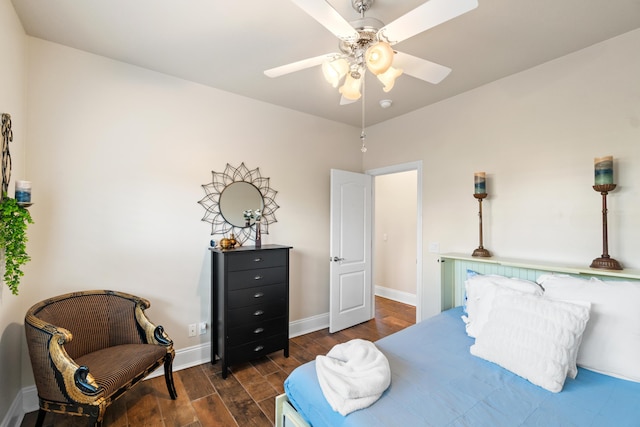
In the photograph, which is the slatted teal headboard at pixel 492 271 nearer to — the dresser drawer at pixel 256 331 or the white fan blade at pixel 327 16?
the dresser drawer at pixel 256 331

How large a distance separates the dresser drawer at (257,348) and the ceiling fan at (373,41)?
2.24 m

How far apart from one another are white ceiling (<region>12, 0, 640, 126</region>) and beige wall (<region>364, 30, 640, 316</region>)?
0.22 m

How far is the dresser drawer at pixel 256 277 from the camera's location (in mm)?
2439

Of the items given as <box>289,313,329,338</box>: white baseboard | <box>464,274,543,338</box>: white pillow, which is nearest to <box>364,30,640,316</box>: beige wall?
<box>464,274,543,338</box>: white pillow

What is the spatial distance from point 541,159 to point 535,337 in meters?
1.57

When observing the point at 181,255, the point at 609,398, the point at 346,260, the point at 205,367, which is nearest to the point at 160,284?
the point at 181,255

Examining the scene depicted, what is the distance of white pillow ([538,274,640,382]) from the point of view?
4.55 feet

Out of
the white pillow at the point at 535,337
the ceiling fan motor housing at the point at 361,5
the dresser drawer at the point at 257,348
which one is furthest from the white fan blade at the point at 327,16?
the dresser drawer at the point at 257,348

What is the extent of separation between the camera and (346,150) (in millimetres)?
3785

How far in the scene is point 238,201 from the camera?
2.87m

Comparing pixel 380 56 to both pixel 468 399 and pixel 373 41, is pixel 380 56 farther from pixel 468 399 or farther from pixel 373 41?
pixel 468 399

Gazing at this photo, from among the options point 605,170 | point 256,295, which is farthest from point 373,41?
point 256,295

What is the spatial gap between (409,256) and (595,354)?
10.1ft

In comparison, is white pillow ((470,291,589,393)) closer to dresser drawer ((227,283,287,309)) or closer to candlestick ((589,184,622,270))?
candlestick ((589,184,622,270))
